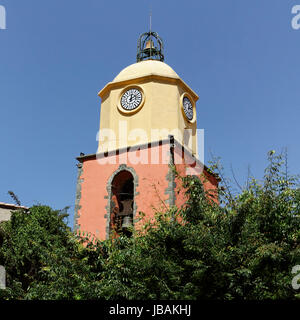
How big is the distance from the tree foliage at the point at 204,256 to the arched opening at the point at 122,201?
5.05 meters

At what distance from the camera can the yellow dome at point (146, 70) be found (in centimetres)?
1744

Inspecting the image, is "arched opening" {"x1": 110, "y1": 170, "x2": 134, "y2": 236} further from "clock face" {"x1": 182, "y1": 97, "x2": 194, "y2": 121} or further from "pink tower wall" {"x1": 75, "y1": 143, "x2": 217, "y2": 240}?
"clock face" {"x1": 182, "y1": 97, "x2": 194, "y2": 121}

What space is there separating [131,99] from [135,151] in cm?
229

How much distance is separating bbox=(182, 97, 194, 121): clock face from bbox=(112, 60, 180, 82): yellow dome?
1067mm

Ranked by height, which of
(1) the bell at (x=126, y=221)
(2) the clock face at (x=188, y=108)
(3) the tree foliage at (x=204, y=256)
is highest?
(2) the clock face at (x=188, y=108)

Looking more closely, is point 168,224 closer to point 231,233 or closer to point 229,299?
point 231,233

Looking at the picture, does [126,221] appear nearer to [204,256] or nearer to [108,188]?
[108,188]

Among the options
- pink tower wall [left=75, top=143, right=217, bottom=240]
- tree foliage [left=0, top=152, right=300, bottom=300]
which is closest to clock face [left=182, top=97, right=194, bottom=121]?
pink tower wall [left=75, top=143, right=217, bottom=240]

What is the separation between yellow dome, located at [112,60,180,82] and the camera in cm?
1744

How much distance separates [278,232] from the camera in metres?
9.09

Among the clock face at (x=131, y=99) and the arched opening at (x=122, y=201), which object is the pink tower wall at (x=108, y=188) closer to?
the arched opening at (x=122, y=201)

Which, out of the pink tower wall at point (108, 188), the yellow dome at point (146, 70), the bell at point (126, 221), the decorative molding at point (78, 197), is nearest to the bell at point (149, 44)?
the yellow dome at point (146, 70)

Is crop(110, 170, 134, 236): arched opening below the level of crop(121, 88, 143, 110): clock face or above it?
below
